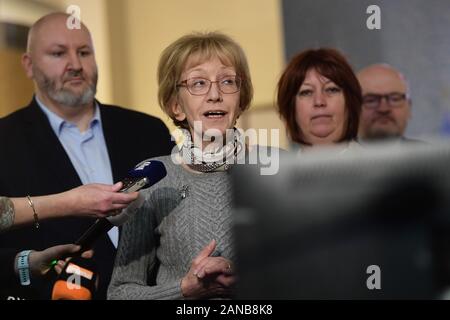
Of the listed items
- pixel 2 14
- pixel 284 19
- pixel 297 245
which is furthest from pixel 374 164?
pixel 2 14

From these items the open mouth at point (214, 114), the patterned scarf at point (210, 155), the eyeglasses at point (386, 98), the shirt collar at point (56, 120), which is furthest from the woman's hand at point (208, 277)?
the eyeglasses at point (386, 98)

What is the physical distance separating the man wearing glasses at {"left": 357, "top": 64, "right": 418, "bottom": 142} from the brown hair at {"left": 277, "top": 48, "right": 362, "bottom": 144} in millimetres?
50

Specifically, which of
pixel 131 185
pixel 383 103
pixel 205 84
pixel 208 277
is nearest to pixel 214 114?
pixel 205 84

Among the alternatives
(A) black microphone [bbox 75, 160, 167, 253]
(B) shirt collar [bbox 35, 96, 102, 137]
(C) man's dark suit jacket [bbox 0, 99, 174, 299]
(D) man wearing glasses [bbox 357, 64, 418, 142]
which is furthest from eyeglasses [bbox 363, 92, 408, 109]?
(B) shirt collar [bbox 35, 96, 102, 137]

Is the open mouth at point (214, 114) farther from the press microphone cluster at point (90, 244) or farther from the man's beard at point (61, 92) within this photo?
the man's beard at point (61, 92)

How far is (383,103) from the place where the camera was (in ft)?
8.58

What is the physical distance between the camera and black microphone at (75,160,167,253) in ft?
6.94

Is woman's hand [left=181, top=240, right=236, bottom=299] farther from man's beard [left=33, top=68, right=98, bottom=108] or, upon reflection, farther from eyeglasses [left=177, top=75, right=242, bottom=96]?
man's beard [left=33, top=68, right=98, bottom=108]

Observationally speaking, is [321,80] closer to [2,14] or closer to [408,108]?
[408,108]

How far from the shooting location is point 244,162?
235 cm

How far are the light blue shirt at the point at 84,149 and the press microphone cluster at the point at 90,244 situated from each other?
0.27 metres

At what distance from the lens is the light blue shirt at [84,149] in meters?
2.49
